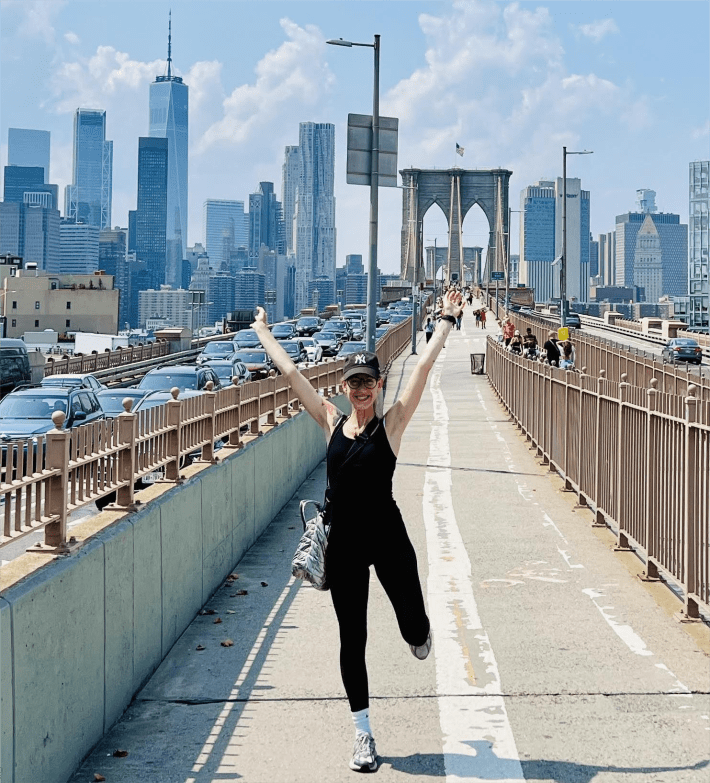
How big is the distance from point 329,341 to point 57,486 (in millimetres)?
54234

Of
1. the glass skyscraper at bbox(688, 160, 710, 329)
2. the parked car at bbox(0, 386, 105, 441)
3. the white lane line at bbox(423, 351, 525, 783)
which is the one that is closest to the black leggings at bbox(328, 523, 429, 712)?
the white lane line at bbox(423, 351, 525, 783)

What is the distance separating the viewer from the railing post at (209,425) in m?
10.4

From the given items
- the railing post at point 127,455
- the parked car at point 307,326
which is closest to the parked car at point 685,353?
the parked car at point 307,326

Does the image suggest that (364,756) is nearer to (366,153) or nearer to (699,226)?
(366,153)

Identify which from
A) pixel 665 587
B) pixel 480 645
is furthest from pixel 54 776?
pixel 665 587

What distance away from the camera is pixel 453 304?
6.58 m

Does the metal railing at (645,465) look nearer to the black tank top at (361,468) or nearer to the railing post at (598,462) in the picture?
the railing post at (598,462)

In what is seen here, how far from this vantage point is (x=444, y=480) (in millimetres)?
16609

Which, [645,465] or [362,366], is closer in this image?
[362,366]

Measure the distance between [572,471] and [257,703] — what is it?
870 cm

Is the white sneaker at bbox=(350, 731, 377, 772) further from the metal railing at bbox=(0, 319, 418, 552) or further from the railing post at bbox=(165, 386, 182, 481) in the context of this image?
the railing post at bbox=(165, 386, 182, 481)

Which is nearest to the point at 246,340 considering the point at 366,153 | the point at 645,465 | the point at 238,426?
the point at 366,153

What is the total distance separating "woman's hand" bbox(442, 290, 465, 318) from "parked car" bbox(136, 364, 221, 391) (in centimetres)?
1701

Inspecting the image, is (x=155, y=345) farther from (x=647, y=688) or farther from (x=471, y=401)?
(x=647, y=688)
